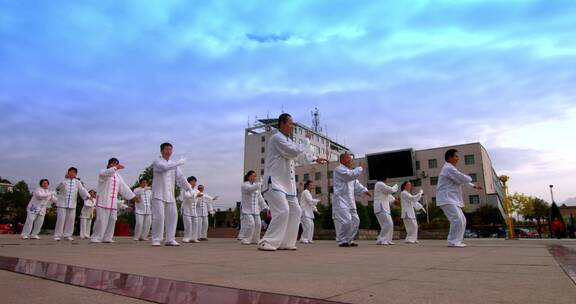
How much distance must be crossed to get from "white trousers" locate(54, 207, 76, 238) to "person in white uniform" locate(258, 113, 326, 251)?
9790mm

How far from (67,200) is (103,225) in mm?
3252

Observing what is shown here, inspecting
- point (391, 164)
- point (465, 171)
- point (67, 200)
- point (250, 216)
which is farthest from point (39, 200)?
point (465, 171)

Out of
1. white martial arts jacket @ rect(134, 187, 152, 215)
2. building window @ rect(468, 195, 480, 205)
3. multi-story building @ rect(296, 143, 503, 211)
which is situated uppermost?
multi-story building @ rect(296, 143, 503, 211)

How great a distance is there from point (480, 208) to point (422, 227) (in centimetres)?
3375

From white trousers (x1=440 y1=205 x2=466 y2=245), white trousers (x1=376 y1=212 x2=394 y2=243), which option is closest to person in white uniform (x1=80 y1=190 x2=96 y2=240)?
white trousers (x1=376 y1=212 x2=394 y2=243)

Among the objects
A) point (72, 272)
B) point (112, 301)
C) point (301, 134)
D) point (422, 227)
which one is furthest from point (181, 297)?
point (301, 134)

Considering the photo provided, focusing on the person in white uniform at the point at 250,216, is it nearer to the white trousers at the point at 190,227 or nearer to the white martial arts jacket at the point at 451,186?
the white trousers at the point at 190,227

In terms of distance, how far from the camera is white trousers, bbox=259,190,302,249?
7.12 metres

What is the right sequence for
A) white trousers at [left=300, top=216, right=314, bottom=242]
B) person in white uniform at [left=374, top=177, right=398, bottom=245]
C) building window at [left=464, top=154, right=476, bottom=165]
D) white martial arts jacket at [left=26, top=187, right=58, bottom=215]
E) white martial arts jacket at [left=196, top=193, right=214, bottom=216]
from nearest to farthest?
person in white uniform at [left=374, top=177, right=398, bottom=245], white trousers at [left=300, top=216, right=314, bottom=242], white martial arts jacket at [left=26, top=187, right=58, bottom=215], white martial arts jacket at [left=196, top=193, right=214, bottom=216], building window at [left=464, top=154, right=476, bottom=165]

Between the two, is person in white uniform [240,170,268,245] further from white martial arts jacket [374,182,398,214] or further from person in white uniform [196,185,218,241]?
white martial arts jacket [374,182,398,214]

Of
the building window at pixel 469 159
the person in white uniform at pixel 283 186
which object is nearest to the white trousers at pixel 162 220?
the person in white uniform at pixel 283 186

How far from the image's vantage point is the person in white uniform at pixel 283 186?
23.4 ft

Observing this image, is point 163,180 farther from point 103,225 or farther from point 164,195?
point 103,225

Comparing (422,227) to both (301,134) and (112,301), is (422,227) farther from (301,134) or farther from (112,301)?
(301,134)
